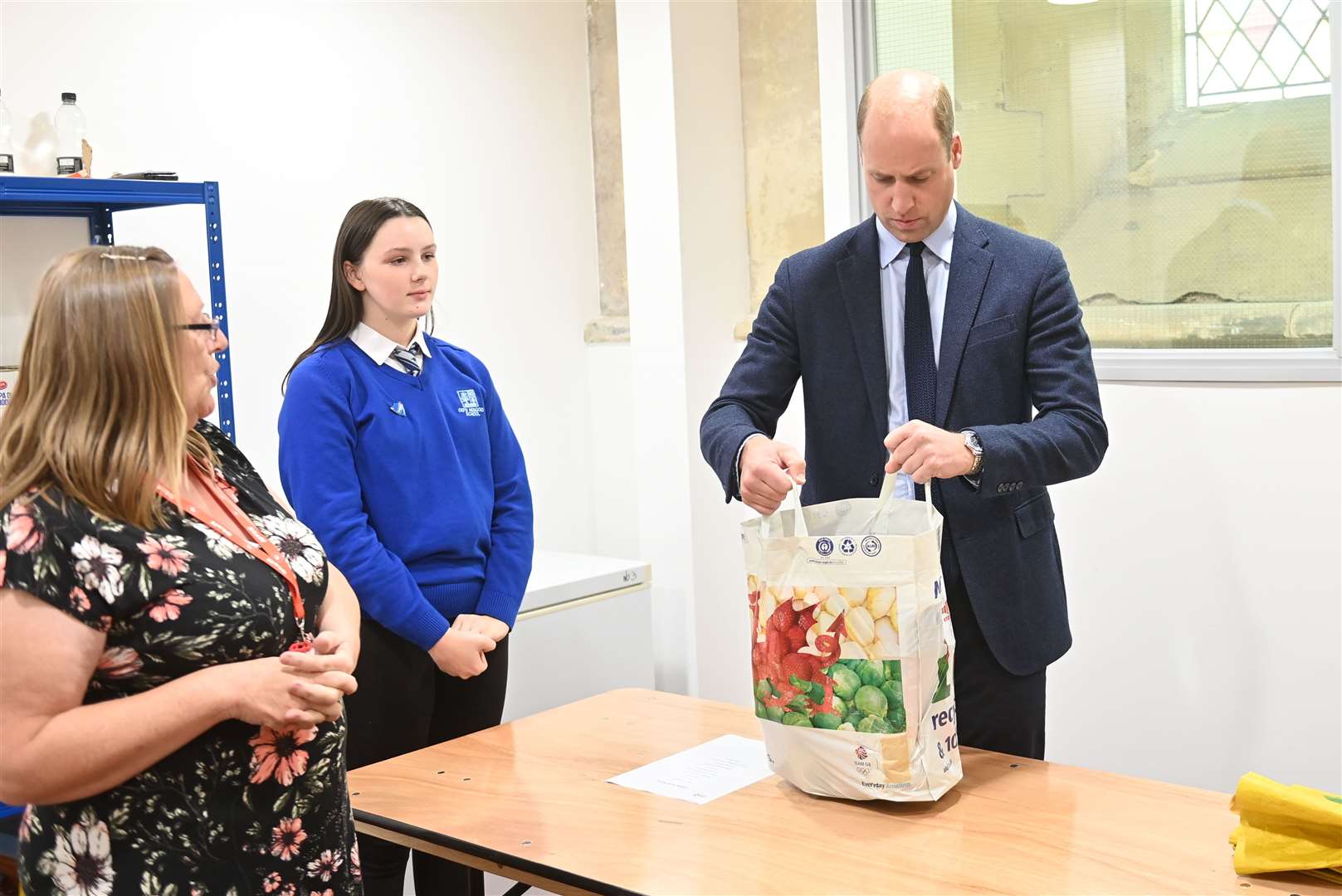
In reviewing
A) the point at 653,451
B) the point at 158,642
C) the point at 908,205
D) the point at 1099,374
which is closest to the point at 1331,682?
the point at 1099,374

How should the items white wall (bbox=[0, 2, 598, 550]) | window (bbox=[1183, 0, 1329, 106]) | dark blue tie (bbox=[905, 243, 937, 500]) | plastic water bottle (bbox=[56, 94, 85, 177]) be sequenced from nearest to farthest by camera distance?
dark blue tie (bbox=[905, 243, 937, 500]) < window (bbox=[1183, 0, 1329, 106]) < plastic water bottle (bbox=[56, 94, 85, 177]) < white wall (bbox=[0, 2, 598, 550])

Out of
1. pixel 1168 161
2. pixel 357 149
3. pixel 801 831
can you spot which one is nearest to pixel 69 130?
pixel 357 149

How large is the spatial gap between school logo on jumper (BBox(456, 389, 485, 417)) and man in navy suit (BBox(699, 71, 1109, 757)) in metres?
0.58

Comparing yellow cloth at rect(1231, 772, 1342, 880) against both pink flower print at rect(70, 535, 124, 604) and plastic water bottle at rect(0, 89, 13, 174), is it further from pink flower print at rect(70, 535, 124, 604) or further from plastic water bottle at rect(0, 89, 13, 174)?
plastic water bottle at rect(0, 89, 13, 174)

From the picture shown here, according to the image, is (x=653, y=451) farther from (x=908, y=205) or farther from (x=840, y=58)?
(x=908, y=205)

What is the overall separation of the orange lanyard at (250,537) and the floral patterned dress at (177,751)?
0.01 metres

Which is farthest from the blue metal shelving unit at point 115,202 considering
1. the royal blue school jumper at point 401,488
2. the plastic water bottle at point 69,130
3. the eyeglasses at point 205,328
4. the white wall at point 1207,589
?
the white wall at point 1207,589

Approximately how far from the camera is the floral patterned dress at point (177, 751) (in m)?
1.25

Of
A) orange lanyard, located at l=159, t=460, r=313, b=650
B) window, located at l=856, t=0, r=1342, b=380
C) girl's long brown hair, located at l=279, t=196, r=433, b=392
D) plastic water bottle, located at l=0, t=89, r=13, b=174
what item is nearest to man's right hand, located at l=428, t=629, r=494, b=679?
girl's long brown hair, located at l=279, t=196, r=433, b=392

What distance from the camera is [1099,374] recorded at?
300 centimetres

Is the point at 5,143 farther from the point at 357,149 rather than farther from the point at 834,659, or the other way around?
the point at 834,659

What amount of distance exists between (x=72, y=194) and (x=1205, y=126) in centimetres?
246

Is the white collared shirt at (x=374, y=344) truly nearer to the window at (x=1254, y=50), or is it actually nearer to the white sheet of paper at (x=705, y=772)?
the white sheet of paper at (x=705, y=772)

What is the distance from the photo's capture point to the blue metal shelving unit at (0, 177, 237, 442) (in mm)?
2564
